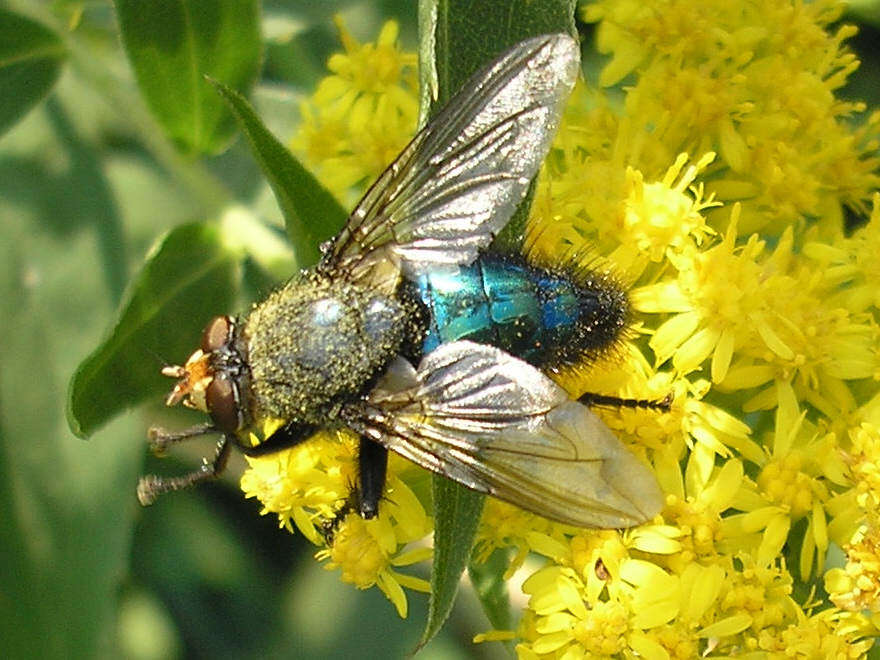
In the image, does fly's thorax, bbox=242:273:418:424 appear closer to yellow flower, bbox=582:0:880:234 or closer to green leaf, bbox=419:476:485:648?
green leaf, bbox=419:476:485:648

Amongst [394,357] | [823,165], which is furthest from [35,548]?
[823,165]

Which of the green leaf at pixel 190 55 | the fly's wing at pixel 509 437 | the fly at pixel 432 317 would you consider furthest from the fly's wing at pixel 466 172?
the green leaf at pixel 190 55

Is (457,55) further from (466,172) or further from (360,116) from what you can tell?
(360,116)

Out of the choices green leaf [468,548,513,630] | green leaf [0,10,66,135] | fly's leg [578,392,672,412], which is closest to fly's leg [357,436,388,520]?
green leaf [468,548,513,630]

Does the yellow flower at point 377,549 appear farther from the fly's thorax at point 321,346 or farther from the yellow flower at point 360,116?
the yellow flower at point 360,116

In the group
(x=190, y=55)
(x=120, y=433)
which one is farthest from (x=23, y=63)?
(x=120, y=433)

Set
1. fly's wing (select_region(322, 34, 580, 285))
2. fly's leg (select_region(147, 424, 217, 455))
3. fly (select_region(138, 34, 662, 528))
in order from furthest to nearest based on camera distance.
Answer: fly's leg (select_region(147, 424, 217, 455)) < fly's wing (select_region(322, 34, 580, 285)) < fly (select_region(138, 34, 662, 528))
